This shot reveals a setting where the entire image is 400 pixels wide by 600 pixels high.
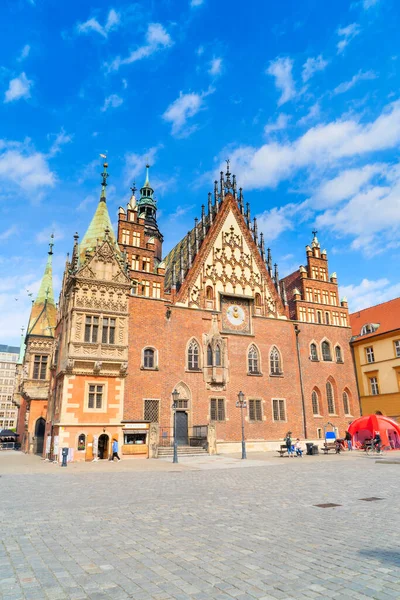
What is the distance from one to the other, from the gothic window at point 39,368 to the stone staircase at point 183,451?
1809 cm

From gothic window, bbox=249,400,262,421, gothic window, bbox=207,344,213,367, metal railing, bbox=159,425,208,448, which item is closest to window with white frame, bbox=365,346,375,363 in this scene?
gothic window, bbox=249,400,262,421

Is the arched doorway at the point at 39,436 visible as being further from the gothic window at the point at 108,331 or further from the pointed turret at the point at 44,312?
the gothic window at the point at 108,331

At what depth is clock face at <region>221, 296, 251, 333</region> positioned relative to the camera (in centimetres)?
3565

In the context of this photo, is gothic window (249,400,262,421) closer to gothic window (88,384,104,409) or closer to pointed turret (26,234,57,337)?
gothic window (88,384,104,409)

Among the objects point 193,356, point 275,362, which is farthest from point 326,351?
point 193,356

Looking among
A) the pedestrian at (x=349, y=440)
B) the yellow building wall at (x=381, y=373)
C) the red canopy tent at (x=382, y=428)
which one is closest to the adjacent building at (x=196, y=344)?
the yellow building wall at (x=381, y=373)

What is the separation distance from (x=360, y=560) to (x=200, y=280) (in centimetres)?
3034

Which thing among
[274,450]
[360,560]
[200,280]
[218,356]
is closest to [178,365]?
[218,356]

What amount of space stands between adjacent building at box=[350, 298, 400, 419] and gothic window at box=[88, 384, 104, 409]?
81.1 feet

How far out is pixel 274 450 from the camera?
111 feet

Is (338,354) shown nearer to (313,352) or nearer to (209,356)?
(313,352)

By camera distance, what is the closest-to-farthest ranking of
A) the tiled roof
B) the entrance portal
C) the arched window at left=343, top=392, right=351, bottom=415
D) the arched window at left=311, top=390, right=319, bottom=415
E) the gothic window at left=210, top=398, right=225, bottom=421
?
the entrance portal
the gothic window at left=210, top=398, right=225, bottom=421
the arched window at left=311, top=390, right=319, bottom=415
the arched window at left=343, top=392, right=351, bottom=415
the tiled roof

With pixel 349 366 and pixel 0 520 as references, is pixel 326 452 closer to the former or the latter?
pixel 349 366

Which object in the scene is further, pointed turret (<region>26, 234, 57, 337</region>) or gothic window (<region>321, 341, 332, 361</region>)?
pointed turret (<region>26, 234, 57, 337</region>)
